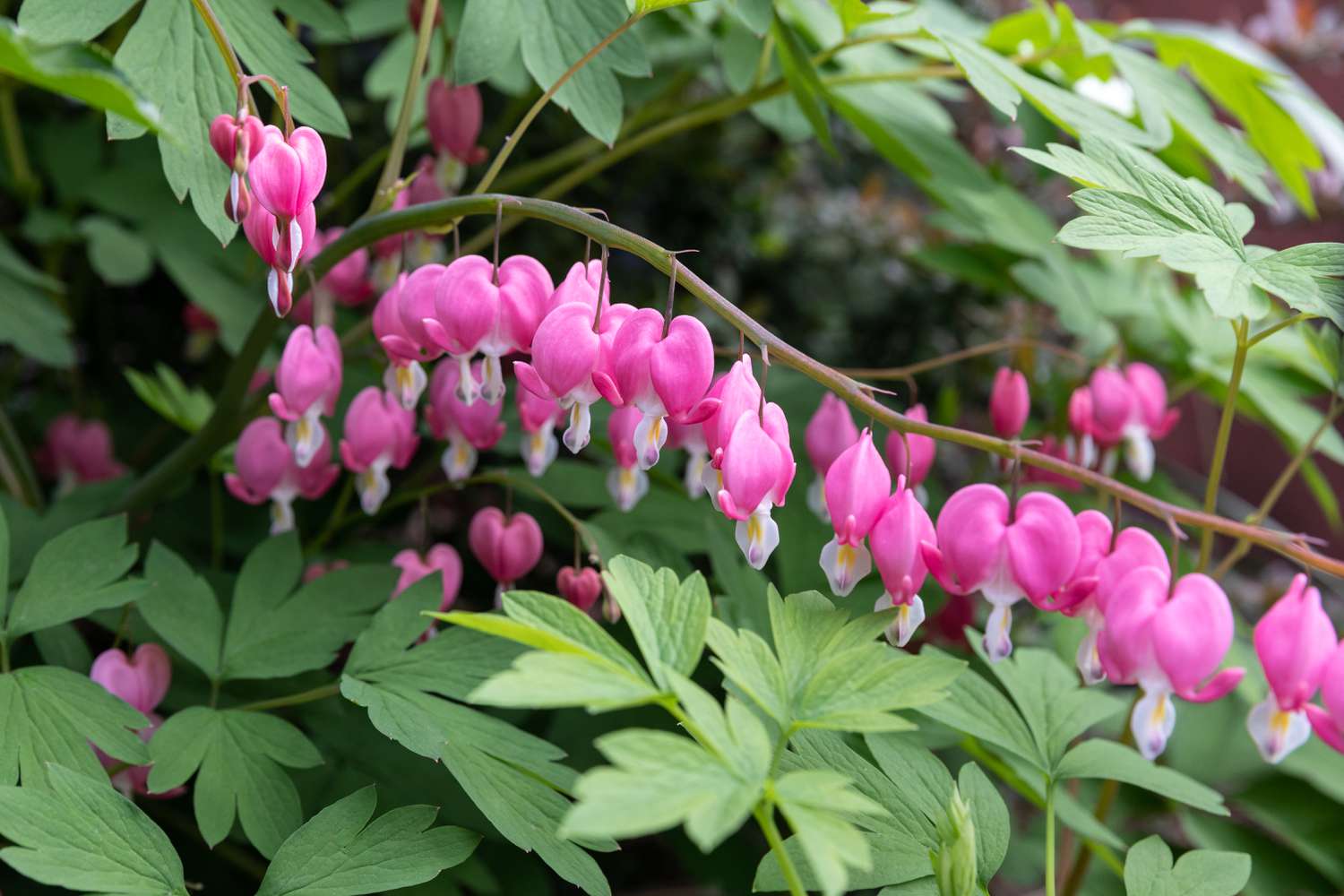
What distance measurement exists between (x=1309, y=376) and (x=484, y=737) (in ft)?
4.66

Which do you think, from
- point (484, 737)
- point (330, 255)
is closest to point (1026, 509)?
point (484, 737)

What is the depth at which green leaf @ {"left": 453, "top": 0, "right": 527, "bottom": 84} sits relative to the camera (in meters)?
1.04

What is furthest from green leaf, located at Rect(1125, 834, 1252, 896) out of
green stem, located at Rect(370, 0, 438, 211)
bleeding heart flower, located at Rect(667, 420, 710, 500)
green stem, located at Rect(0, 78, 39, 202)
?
green stem, located at Rect(0, 78, 39, 202)

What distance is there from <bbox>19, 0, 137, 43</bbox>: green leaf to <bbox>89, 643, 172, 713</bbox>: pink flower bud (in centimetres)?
54

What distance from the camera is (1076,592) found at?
88 cm

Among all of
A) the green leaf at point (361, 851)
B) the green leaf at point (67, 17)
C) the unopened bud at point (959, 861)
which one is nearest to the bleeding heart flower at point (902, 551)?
the unopened bud at point (959, 861)

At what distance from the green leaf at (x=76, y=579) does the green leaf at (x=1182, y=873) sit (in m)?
0.89

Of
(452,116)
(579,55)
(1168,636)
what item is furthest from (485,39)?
(1168,636)

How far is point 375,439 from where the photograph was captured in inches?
44.4

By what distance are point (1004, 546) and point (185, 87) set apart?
777mm

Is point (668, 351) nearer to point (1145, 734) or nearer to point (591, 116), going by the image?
point (591, 116)

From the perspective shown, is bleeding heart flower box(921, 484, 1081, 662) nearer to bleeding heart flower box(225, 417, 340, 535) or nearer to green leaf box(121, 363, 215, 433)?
bleeding heart flower box(225, 417, 340, 535)

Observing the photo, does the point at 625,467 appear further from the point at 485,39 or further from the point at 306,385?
the point at 485,39

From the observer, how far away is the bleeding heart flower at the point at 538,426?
1.09 meters
